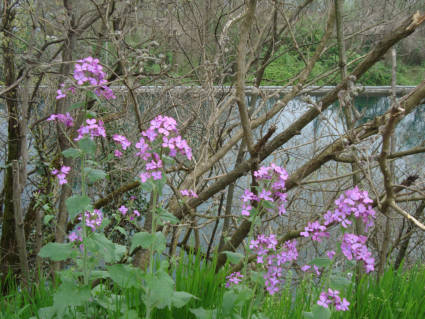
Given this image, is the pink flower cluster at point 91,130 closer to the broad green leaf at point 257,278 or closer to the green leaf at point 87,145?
the green leaf at point 87,145

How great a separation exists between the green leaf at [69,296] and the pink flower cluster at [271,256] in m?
0.64

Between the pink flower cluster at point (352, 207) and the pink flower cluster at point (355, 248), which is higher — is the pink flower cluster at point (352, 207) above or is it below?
above

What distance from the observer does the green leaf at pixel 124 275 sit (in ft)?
5.12

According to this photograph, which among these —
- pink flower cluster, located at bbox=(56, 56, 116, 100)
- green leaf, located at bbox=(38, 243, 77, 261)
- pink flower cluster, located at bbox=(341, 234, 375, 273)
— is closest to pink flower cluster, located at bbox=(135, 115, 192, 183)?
pink flower cluster, located at bbox=(56, 56, 116, 100)

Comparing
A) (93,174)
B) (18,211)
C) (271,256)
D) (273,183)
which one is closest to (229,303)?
(271,256)

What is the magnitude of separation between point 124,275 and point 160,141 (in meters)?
0.52

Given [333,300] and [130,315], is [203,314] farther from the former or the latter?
[333,300]

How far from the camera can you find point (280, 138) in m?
2.36

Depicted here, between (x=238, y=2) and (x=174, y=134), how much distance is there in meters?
3.18

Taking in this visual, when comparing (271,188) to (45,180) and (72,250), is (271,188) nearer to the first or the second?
(72,250)

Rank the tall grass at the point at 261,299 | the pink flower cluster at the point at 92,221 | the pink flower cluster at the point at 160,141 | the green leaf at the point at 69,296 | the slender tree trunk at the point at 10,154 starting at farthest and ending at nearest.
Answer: the slender tree trunk at the point at 10,154 < the pink flower cluster at the point at 92,221 < the tall grass at the point at 261,299 < the green leaf at the point at 69,296 < the pink flower cluster at the point at 160,141

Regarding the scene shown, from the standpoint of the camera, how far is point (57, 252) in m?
1.54

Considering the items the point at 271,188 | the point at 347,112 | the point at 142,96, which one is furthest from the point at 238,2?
the point at 271,188

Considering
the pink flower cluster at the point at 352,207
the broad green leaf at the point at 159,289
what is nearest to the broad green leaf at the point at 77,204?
the broad green leaf at the point at 159,289
